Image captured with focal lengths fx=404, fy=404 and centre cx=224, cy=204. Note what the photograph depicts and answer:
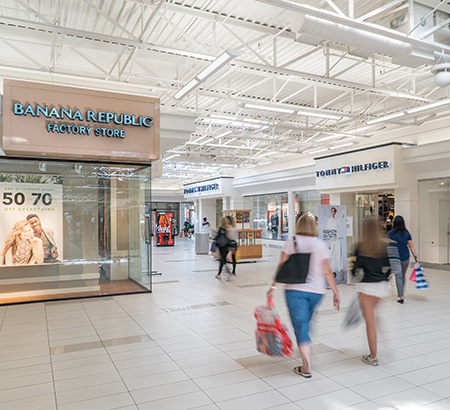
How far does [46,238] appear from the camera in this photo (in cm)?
750

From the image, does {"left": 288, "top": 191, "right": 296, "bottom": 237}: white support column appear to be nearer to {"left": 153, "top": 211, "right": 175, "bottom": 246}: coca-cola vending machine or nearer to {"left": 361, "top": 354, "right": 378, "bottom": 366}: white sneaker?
{"left": 153, "top": 211, "right": 175, "bottom": 246}: coca-cola vending machine

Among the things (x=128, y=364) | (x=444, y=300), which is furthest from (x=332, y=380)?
(x=444, y=300)

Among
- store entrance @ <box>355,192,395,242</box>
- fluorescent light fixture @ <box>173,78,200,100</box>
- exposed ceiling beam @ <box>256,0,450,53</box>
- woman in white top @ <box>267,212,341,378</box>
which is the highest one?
fluorescent light fixture @ <box>173,78,200,100</box>

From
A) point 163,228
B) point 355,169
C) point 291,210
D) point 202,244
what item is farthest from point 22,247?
point 291,210

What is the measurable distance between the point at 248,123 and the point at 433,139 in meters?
6.22

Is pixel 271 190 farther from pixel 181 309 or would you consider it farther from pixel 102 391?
pixel 102 391

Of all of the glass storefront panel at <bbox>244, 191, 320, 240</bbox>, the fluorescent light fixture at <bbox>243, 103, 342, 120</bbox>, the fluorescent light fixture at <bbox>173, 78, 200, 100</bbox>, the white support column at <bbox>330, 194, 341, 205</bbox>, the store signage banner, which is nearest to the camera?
the fluorescent light fixture at <bbox>173, 78, 200, 100</bbox>

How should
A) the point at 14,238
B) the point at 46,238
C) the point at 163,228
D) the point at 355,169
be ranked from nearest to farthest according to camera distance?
the point at 14,238
the point at 46,238
the point at 355,169
the point at 163,228

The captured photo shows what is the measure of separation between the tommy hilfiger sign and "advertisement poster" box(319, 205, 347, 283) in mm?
4103

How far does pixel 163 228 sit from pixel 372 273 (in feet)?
55.3

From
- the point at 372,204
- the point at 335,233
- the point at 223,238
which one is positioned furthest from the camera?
the point at 372,204

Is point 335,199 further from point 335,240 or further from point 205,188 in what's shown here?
point 205,188

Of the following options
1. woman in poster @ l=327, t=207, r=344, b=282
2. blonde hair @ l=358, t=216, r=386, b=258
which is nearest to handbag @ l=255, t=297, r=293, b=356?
blonde hair @ l=358, t=216, r=386, b=258

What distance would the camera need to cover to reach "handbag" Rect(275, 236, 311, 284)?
143 inches
